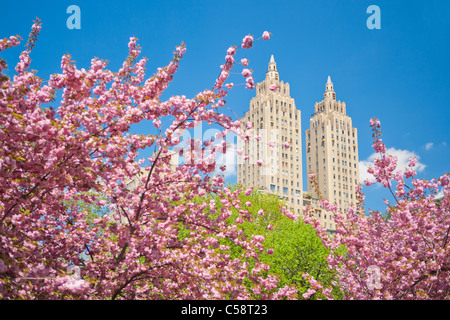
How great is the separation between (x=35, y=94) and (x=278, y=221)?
1262 inches

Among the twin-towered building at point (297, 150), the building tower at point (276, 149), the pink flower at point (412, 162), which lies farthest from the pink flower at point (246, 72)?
the building tower at point (276, 149)

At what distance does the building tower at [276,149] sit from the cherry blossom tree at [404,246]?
82308mm

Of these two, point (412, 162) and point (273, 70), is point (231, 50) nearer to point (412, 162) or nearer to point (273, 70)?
point (412, 162)

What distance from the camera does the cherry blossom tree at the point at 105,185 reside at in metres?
7.38

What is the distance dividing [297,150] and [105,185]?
98944 mm

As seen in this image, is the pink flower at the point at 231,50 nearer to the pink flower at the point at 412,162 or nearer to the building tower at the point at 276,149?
the pink flower at the point at 412,162

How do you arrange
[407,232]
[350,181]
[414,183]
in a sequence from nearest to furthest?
[407,232], [414,183], [350,181]

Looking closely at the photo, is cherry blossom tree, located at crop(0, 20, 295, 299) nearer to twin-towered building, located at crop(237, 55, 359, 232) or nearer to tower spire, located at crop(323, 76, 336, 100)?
twin-towered building, located at crop(237, 55, 359, 232)

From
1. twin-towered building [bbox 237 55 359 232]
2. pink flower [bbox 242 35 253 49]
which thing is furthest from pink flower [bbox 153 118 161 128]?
twin-towered building [bbox 237 55 359 232]

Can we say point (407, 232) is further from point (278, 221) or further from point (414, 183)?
point (278, 221)

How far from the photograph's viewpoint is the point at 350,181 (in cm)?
11756

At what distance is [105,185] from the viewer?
31.9 feet
